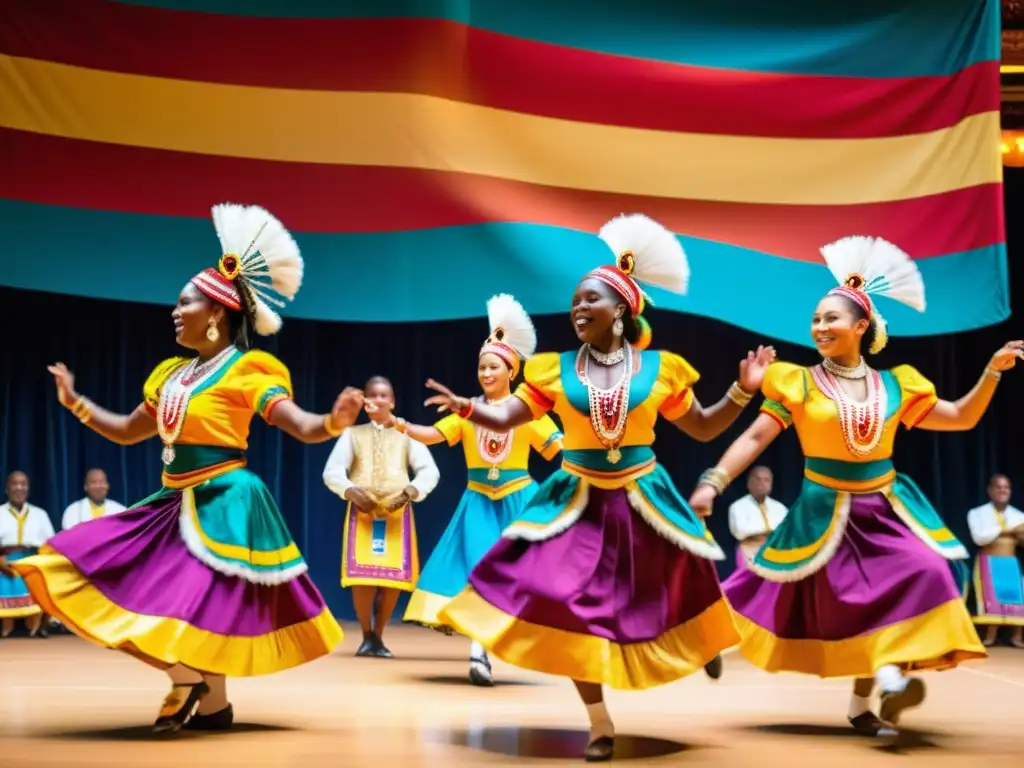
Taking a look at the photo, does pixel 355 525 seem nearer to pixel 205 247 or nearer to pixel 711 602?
pixel 205 247

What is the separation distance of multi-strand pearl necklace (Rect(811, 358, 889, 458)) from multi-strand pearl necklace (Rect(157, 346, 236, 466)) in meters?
1.88

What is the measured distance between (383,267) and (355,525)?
4.36 feet

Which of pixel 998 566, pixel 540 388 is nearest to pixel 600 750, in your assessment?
pixel 540 388

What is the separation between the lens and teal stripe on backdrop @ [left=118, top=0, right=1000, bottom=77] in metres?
6.91

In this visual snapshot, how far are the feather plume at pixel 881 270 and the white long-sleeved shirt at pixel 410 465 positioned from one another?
280cm

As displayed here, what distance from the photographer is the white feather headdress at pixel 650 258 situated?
419cm

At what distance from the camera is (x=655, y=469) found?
157 inches

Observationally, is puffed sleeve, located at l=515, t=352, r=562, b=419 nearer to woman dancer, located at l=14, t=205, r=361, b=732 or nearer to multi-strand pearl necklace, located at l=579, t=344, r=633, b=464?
multi-strand pearl necklace, located at l=579, t=344, r=633, b=464

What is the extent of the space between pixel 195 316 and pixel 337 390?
5.24m

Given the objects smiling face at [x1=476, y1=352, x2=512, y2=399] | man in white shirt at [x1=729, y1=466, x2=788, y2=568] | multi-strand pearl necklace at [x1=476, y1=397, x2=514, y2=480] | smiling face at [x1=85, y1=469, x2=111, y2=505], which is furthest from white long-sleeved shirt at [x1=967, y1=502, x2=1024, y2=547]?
smiling face at [x1=85, y1=469, x2=111, y2=505]

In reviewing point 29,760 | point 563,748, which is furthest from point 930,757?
point 29,760

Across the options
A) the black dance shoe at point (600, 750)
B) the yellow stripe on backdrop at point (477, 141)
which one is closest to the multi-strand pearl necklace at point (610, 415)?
the black dance shoe at point (600, 750)

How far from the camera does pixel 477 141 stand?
263 inches

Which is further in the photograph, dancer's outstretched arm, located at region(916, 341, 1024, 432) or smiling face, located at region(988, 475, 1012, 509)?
smiling face, located at region(988, 475, 1012, 509)
